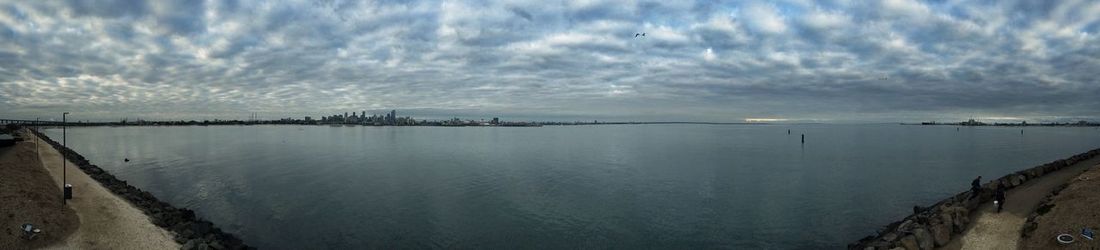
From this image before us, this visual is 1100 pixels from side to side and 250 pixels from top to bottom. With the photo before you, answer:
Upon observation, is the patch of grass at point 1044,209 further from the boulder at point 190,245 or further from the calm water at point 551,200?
the boulder at point 190,245

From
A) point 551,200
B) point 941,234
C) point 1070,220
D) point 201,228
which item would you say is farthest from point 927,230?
point 201,228

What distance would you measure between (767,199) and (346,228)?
2501 cm

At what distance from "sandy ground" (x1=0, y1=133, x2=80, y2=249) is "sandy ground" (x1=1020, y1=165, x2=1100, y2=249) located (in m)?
35.8

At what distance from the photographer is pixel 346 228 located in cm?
2331

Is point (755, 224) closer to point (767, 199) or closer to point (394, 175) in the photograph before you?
point (767, 199)

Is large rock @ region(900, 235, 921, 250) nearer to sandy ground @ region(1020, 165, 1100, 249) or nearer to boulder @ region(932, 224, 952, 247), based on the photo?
boulder @ region(932, 224, 952, 247)

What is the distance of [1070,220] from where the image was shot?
17.8 metres

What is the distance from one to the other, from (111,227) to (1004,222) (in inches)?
1506

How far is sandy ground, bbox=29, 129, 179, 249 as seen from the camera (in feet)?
60.3

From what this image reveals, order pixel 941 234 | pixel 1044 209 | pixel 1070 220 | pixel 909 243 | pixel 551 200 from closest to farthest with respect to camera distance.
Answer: pixel 909 243 < pixel 1070 220 < pixel 941 234 < pixel 1044 209 < pixel 551 200

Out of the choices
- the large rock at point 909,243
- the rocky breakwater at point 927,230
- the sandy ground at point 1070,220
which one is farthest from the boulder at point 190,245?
the sandy ground at point 1070,220

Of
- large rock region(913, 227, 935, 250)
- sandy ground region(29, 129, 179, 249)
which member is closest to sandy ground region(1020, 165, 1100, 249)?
large rock region(913, 227, 935, 250)

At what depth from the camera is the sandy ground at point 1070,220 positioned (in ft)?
53.8

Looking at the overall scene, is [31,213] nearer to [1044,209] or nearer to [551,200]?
[551,200]
